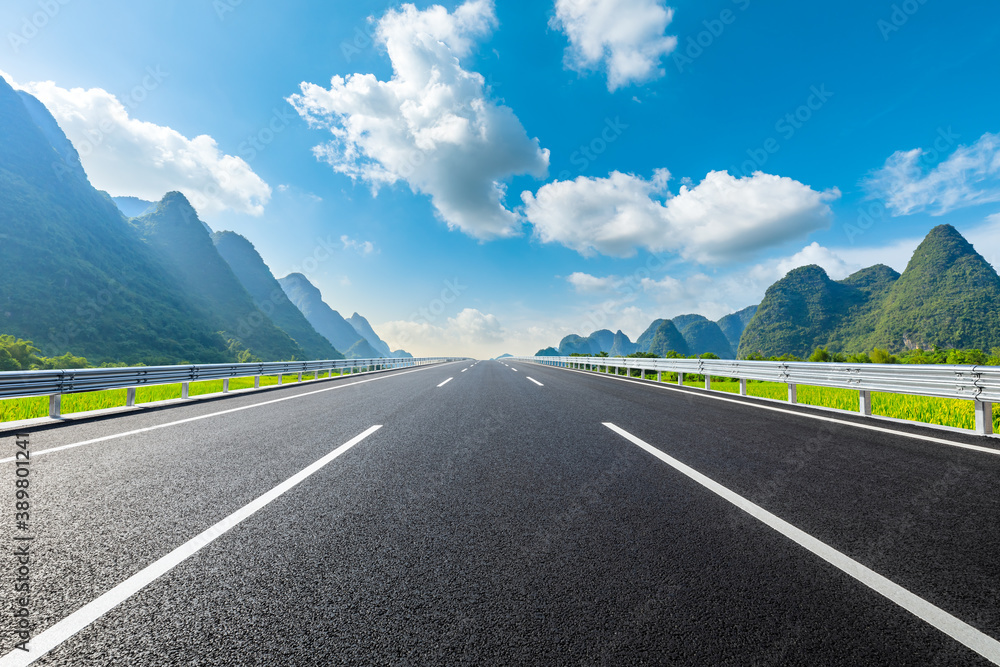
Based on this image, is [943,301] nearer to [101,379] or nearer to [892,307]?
[892,307]

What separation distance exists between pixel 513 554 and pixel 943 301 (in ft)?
369

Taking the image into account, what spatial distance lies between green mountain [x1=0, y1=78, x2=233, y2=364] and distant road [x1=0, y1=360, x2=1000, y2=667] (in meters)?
85.8

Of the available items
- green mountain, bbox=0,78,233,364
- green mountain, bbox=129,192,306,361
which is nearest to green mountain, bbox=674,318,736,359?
green mountain, bbox=129,192,306,361

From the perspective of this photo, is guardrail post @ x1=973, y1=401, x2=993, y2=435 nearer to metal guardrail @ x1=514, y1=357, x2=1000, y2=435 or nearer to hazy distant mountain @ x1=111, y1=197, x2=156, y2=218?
metal guardrail @ x1=514, y1=357, x2=1000, y2=435

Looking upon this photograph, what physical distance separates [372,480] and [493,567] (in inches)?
73.8

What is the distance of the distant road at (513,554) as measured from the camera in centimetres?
161

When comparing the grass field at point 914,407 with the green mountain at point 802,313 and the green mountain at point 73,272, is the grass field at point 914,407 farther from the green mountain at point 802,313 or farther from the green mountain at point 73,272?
the green mountain at point 802,313

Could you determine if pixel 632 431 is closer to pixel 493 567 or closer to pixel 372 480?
pixel 372 480

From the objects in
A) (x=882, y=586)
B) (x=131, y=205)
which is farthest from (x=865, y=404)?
(x=131, y=205)

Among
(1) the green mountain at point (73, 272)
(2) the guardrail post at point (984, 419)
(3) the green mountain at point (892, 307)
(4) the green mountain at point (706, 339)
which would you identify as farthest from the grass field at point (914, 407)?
(4) the green mountain at point (706, 339)

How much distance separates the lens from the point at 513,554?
7.72ft

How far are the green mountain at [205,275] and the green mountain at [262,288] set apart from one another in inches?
1167

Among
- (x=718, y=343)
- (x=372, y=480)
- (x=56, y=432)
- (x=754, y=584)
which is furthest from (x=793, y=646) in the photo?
(x=718, y=343)

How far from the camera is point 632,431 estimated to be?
230 inches
